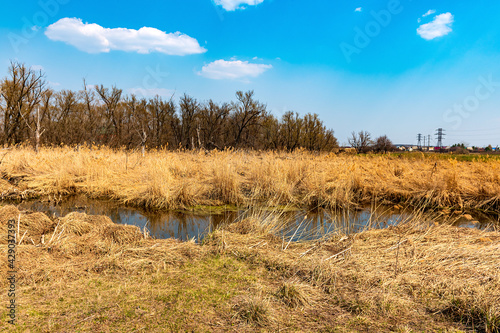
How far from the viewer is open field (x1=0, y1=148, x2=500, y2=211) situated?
7891 mm

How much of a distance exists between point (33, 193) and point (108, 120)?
75.0 feet

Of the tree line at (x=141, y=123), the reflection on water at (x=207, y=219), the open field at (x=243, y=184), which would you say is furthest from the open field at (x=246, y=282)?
the tree line at (x=141, y=123)

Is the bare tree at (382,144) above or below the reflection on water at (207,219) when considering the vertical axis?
above

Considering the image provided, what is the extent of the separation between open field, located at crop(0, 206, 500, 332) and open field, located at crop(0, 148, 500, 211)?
10.9 feet

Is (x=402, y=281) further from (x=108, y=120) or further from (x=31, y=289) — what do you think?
(x=108, y=120)

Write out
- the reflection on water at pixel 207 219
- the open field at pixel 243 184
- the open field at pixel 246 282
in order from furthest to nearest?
the open field at pixel 243 184 → the reflection on water at pixel 207 219 → the open field at pixel 246 282

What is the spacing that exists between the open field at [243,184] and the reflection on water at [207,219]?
492 millimetres

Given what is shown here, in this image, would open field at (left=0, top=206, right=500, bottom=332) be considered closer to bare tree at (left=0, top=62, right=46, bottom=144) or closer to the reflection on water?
the reflection on water

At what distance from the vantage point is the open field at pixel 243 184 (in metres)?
7.89

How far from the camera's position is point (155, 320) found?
7.56ft

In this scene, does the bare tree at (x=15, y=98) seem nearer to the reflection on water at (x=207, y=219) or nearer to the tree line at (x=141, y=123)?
the tree line at (x=141, y=123)

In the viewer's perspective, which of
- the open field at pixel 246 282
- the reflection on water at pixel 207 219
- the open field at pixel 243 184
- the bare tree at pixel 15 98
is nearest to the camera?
the open field at pixel 246 282

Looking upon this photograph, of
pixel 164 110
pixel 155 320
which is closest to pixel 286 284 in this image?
pixel 155 320

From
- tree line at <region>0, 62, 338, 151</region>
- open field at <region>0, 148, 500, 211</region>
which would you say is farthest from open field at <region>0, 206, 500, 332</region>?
tree line at <region>0, 62, 338, 151</region>
